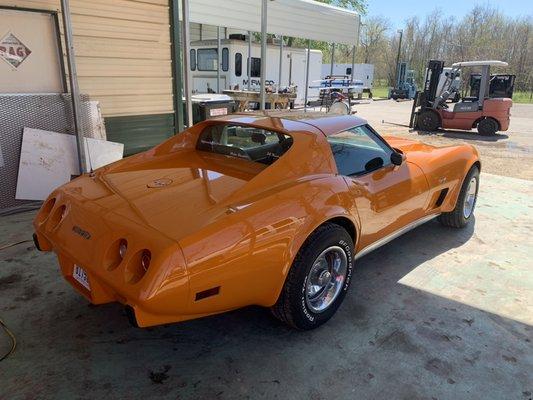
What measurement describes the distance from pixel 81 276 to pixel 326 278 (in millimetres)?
1535

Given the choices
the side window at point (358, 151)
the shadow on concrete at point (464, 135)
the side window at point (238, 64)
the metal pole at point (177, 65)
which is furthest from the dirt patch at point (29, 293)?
the side window at point (238, 64)

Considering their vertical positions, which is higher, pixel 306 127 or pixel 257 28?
pixel 257 28

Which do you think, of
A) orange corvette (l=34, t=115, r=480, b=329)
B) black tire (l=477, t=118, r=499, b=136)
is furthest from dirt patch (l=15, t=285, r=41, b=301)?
black tire (l=477, t=118, r=499, b=136)

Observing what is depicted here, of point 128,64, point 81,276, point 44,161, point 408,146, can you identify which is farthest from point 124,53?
point 81,276

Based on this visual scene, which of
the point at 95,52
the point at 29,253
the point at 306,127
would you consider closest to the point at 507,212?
the point at 306,127

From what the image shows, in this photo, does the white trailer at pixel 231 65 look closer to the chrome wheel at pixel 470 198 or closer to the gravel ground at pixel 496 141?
the gravel ground at pixel 496 141

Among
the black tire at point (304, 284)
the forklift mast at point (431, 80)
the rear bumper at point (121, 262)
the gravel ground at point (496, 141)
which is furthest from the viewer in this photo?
the forklift mast at point (431, 80)

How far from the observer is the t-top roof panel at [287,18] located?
962 centimetres

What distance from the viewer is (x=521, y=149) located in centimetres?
1048

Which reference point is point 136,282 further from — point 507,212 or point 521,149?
point 521,149

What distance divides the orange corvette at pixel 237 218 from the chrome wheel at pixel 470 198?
1033 mm

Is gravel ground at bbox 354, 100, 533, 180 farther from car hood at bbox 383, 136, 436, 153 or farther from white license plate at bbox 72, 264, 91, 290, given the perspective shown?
white license plate at bbox 72, 264, 91, 290

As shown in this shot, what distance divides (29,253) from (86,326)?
4.73ft

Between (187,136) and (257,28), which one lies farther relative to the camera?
(257,28)
